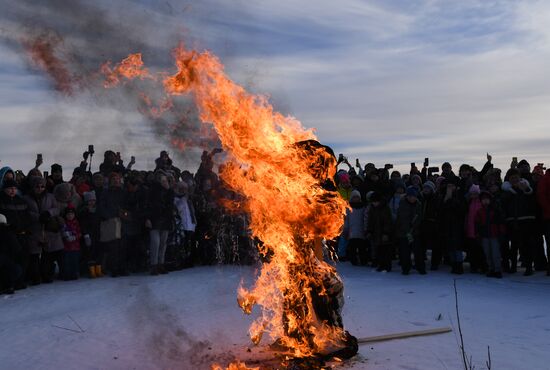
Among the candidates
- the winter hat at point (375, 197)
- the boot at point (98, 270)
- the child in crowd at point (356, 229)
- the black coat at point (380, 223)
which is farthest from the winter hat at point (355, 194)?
the boot at point (98, 270)

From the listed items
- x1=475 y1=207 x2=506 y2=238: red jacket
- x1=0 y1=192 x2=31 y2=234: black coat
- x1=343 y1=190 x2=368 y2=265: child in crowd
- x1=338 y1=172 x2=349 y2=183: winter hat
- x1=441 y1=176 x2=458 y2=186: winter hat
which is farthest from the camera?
x1=338 y1=172 x2=349 y2=183: winter hat

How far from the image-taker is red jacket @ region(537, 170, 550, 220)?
11.0 metres

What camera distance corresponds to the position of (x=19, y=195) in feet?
35.4

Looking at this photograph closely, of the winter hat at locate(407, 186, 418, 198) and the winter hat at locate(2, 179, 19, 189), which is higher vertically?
the winter hat at locate(2, 179, 19, 189)

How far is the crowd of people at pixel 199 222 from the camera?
36.3 feet

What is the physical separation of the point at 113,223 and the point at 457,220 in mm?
7311

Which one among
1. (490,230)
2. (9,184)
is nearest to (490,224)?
(490,230)

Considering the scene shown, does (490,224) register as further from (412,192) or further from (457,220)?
(412,192)

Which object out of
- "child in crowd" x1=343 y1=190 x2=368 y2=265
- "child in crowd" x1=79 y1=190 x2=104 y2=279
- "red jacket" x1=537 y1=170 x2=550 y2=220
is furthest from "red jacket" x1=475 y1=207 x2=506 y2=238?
"child in crowd" x1=79 y1=190 x2=104 y2=279

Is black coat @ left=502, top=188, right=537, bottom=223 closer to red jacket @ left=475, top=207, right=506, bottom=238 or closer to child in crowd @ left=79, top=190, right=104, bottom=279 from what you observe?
red jacket @ left=475, top=207, right=506, bottom=238

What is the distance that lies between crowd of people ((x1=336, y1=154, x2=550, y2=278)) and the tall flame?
6295 millimetres

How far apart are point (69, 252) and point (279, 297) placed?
6605 mm

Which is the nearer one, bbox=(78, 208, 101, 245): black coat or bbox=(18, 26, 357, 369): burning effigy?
bbox=(18, 26, 357, 369): burning effigy

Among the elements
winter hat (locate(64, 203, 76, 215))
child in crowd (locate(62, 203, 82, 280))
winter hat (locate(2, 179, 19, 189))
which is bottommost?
child in crowd (locate(62, 203, 82, 280))
